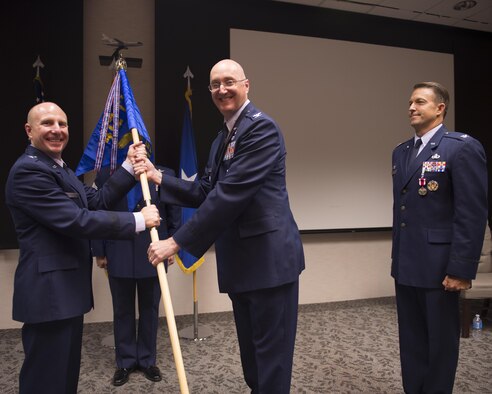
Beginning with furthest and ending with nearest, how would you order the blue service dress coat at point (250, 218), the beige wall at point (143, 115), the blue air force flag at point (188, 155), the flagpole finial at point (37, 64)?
the beige wall at point (143, 115) → the blue air force flag at point (188, 155) → the flagpole finial at point (37, 64) → the blue service dress coat at point (250, 218)

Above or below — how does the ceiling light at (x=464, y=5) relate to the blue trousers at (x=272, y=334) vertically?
above

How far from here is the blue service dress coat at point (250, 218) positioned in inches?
63.2

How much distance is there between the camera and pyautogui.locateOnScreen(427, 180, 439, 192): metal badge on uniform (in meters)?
2.02

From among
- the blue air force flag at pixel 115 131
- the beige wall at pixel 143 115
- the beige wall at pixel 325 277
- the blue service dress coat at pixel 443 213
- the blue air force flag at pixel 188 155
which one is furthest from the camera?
the beige wall at pixel 325 277

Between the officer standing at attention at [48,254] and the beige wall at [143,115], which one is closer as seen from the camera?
the officer standing at attention at [48,254]

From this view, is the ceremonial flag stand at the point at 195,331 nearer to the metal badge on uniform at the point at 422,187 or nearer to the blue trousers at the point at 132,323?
the blue trousers at the point at 132,323

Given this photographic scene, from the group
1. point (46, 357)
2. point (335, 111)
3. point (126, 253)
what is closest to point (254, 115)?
point (46, 357)

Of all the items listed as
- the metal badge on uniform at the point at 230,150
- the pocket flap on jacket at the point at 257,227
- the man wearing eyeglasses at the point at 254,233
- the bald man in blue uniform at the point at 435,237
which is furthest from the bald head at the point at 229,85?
the bald man in blue uniform at the point at 435,237

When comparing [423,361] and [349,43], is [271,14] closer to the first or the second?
[349,43]

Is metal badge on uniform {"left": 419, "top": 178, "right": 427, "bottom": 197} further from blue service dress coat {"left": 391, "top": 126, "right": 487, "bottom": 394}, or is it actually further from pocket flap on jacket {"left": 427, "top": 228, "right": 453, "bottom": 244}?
pocket flap on jacket {"left": 427, "top": 228, "right": 453, "bottom": 244}

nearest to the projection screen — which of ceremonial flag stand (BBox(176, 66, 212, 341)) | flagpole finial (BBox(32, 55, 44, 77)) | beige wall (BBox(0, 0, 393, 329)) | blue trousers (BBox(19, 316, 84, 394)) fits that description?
beige wall (BBox(0, 0, 393, 329))

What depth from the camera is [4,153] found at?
132 inches

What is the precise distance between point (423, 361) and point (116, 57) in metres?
2.54

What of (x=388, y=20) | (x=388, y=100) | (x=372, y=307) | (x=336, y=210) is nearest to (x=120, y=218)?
(x=336, y=210)
